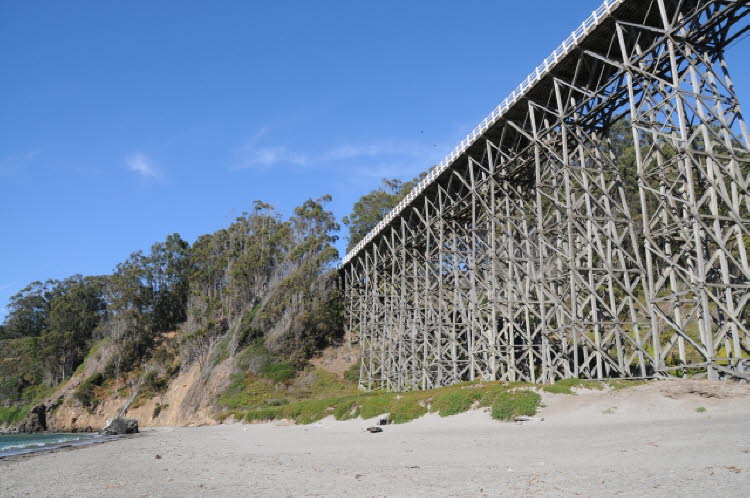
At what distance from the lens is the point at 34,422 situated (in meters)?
55.8

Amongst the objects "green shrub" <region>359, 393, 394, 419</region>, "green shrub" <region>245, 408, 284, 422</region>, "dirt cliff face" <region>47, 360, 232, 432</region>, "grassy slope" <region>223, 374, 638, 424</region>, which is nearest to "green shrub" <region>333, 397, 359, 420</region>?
"grassy slope" <region>223, 374, 638, 424</region>

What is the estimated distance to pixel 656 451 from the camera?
28.7 ft

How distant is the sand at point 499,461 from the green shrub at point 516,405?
1.18 feet

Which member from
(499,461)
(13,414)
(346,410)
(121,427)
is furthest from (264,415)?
(13,414)

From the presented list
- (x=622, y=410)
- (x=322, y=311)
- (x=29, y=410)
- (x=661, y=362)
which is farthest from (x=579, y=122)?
(x=29, y=410)

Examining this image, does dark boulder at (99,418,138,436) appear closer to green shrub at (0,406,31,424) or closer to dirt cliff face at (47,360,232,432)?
dirt cliff face at (47,360,232,432)

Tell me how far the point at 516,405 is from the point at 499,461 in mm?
7509

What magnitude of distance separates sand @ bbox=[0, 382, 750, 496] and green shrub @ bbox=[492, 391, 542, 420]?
0.36 metres

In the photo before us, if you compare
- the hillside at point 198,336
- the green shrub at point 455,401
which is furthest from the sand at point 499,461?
the hillside at point 198,336

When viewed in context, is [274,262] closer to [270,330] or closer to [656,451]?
[270,330]

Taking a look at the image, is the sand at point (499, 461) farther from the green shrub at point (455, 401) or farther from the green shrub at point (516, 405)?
the green shrub at point (455, 401)

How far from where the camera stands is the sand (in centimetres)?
718

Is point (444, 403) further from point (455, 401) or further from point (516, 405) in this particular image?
point (516, 405)

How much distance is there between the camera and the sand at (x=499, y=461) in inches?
283
